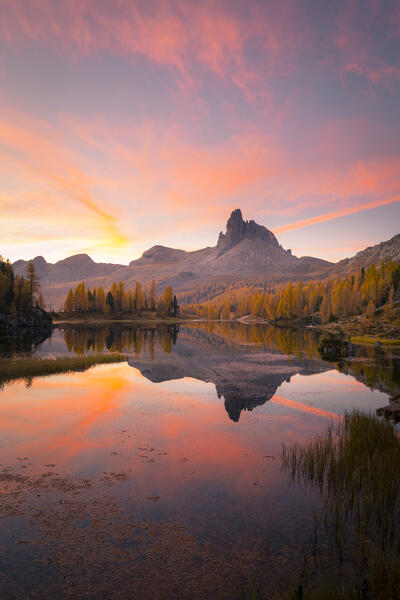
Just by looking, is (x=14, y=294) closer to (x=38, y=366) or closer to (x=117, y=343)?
(x=117, y=343)

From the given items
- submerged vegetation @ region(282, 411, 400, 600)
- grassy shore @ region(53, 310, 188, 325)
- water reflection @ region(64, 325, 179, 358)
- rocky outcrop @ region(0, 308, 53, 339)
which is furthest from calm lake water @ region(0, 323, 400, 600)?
grassy shore @ region(53, 310, 188, 325)

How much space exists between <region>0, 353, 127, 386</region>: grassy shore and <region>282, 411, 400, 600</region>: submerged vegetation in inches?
1095

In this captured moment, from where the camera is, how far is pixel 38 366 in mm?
36969

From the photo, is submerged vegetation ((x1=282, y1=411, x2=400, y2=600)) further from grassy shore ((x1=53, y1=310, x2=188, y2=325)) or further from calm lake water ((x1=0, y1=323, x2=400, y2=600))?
grassy shore ((x1=53, y1=310, x2=188, y2=325))

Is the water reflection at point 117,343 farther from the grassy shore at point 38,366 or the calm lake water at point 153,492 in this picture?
the calm lake water at point 153,492

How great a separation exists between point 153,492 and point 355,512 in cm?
673

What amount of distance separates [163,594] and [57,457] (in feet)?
31.5

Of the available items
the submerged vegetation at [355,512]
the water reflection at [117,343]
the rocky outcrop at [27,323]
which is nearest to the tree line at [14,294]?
the rocky outcrop at [27,323]

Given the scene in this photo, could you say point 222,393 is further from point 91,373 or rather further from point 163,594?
point 163,594

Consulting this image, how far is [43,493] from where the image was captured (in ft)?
39.8

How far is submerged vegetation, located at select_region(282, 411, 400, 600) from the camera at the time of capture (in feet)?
24.6

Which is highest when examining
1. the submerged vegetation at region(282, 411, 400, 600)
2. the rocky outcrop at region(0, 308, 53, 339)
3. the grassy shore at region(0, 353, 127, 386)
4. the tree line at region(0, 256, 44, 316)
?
the tree line at region(0, 256, 44, 316)

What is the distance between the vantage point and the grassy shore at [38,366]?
33594mm

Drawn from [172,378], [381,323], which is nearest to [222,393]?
[172,378]
